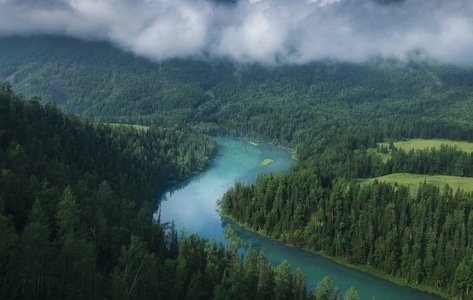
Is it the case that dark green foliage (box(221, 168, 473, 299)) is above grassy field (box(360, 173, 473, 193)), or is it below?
below

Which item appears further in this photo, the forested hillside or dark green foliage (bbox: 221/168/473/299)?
dark green foliage (bbox: 221/168/473/299)

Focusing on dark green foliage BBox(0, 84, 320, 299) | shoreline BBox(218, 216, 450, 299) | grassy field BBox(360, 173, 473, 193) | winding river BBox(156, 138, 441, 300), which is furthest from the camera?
grassy field BBox(360, 173, 473, 193)

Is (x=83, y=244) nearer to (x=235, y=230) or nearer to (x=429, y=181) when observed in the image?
(x=235, y=230)

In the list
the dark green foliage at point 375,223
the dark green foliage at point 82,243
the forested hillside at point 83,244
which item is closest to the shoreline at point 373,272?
the dark green foliage at point 375,223

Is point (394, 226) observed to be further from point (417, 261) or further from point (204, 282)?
point (204, 282)

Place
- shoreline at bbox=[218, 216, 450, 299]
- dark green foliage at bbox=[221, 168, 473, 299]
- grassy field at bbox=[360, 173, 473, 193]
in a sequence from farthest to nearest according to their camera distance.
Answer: grassy field at bbox=[360, 173, 473, 193] → dark green foliage at bbox=[221, 168, 473, 299] → shoreline at bbox=[218, 216, 450, 299]

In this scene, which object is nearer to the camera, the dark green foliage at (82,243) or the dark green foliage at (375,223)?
the dark green foliage at (82,243)

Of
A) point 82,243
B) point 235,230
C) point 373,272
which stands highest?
point 82,243

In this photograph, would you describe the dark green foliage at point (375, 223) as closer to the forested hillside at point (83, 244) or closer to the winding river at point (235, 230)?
the winding river at point (235, 230)

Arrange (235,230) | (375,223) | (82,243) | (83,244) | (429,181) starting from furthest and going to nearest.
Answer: (429,181)
(235,230)
(375,223)
(83,244)
(82,243)

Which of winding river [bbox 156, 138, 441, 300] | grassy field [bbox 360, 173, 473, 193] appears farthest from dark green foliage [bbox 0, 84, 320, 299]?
grassy field [bbox 360, 173, 473, 193]

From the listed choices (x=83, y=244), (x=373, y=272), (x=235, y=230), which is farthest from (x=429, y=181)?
(x=83, y=244)

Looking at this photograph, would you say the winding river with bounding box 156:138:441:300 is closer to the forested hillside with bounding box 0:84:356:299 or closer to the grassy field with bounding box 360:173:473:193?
the forested hillside with bounding box 0:84:356:299
